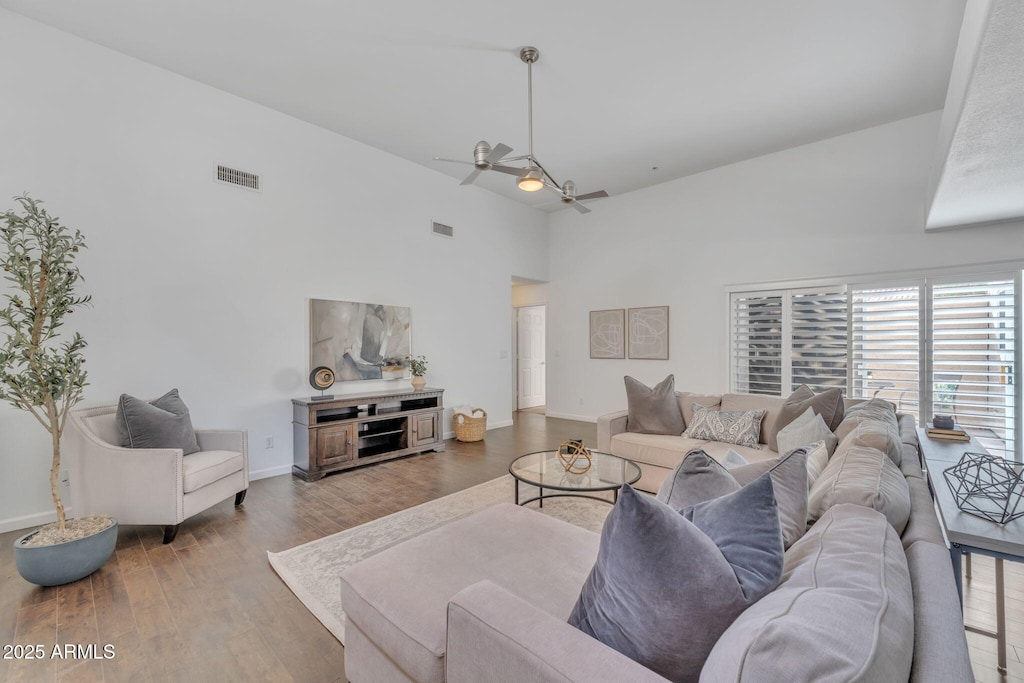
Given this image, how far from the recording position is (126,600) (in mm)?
2141

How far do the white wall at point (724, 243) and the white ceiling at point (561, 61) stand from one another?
49 cm

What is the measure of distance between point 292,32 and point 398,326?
293cm

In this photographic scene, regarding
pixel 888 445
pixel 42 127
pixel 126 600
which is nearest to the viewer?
pixel 888 445

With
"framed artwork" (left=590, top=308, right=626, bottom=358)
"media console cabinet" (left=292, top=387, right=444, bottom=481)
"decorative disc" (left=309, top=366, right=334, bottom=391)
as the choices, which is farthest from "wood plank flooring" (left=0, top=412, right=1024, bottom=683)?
"framed artwork" (left=590, top=308, right=626, bottom=358)

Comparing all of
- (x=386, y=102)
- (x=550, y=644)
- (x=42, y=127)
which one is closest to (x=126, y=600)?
(x=550, y=644)

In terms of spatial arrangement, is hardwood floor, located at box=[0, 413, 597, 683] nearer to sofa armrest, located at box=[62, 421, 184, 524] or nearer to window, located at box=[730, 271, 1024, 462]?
sofa armrest, located at box=[62, 421, 184, 524]

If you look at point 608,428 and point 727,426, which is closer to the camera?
point 727,426

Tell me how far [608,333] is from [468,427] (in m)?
2.62

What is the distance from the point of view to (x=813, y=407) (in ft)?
10.1

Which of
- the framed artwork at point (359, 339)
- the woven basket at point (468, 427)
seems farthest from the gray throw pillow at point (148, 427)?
the woven basket at point (468, 427)

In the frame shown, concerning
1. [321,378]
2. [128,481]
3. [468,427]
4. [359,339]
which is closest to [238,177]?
[359,339]

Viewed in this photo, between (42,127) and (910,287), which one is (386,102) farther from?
(910,287)

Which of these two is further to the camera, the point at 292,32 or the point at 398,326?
the point at 398,326

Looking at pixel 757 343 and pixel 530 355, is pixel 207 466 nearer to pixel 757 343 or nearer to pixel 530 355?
pixel 757 343
